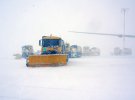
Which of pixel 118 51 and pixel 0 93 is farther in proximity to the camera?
pixel 118 51

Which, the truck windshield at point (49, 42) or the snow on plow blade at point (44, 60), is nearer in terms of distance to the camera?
the snow on plow blade at point (44, 60)

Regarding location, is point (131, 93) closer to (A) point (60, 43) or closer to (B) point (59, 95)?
(B) point (59, 95)

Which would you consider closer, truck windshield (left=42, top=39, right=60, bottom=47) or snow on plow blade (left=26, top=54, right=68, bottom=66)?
snow on plow blade (left=26, top=54, right=68, bottom=66)

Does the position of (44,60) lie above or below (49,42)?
below

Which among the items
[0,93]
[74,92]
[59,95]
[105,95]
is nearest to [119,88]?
[105,95]

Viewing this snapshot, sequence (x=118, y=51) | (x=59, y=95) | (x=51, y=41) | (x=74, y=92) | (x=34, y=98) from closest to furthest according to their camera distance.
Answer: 1. (x=34, y=98)
2. (x=59, y=95)
3. (x=74, y=92)
4. (x=51, y=41)
5. (x=118, y=51)

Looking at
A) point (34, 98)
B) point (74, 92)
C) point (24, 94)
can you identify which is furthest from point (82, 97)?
point (24, 94)

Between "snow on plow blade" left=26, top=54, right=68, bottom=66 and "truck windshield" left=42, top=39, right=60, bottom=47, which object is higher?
"truck windshield" left=42, top=39, right=60, bottom=47

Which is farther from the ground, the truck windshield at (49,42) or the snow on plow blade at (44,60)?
the truck windshield at (49,42)

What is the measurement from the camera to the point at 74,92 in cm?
450

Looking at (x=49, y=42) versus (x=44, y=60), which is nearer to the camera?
(x=44, y=60)

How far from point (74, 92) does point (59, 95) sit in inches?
18.5

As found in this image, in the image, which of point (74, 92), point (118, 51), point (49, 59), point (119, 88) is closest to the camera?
point (74, 92)

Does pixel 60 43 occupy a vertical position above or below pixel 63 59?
above
